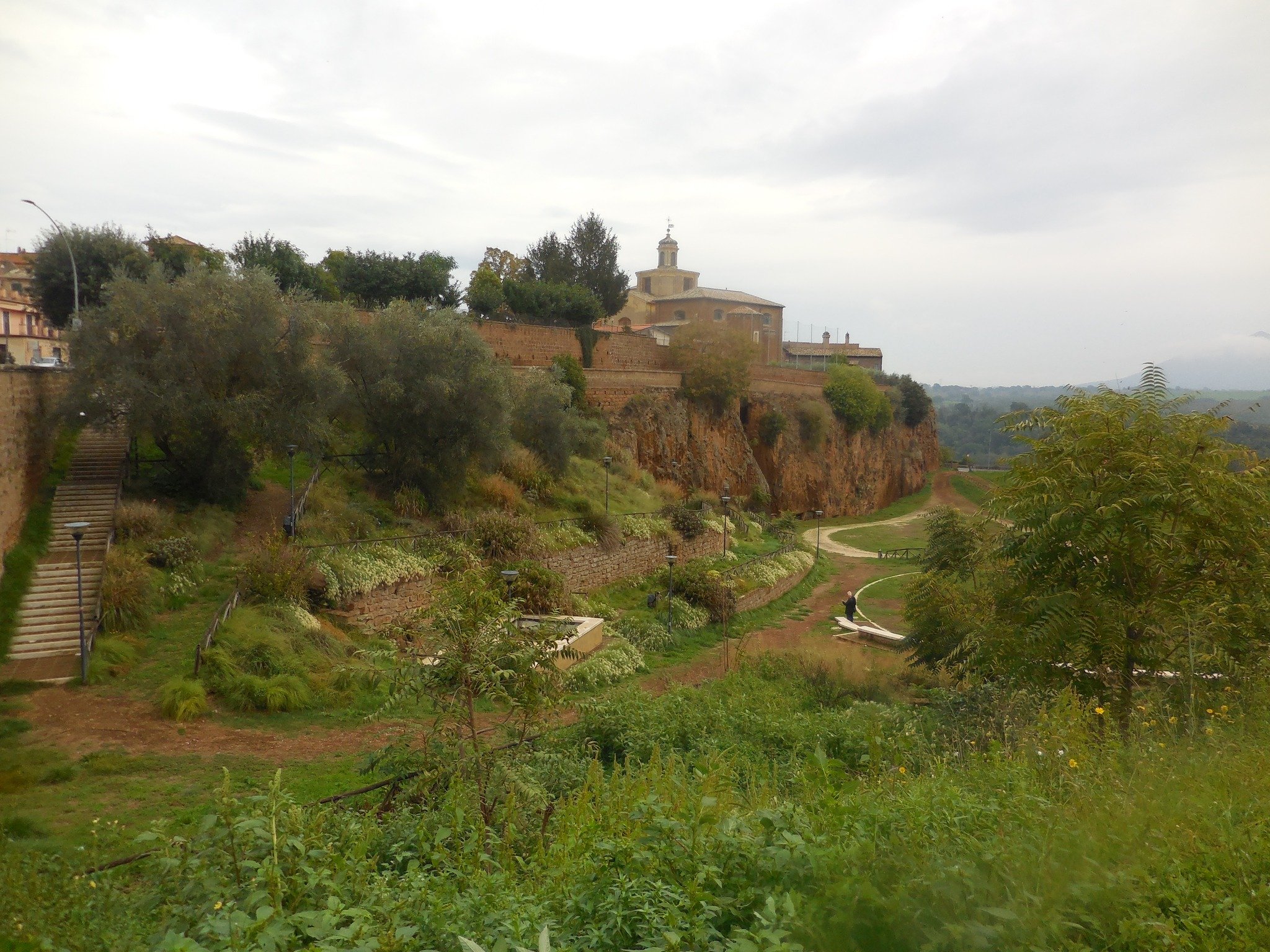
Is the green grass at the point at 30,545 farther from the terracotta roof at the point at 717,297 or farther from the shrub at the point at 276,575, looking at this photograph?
the terracotta roof at the point at 717,297

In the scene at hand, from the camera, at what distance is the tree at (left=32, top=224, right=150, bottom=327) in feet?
77.0

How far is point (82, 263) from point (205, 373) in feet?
32.9

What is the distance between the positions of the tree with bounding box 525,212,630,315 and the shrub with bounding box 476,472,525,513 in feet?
91.3

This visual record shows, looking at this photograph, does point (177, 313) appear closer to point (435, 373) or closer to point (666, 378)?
point (435, 373)

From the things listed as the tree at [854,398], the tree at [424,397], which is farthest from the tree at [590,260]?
the tree at [424,397]

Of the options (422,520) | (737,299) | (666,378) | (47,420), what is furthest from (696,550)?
(737,299)

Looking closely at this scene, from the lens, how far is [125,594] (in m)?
13.6

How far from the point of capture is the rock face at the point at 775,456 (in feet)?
127

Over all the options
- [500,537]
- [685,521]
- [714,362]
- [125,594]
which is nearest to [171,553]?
[125,594]

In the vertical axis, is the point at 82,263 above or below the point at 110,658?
above

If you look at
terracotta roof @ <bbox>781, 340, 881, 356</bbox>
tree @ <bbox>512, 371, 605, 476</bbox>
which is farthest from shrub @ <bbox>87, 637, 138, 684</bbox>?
terracotta roof @ <bbox>781, 340, 881, 356</bbox>

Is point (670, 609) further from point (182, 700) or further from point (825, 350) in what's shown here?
point (825, 350)

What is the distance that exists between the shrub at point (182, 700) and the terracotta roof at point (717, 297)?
191 ft

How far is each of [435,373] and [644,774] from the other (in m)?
16.4
